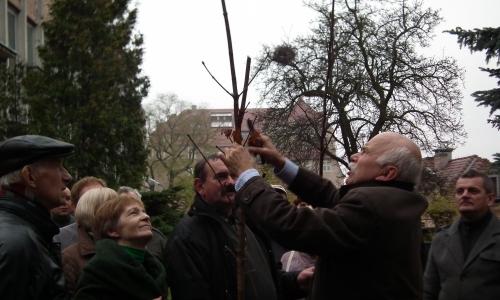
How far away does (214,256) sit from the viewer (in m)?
4.34

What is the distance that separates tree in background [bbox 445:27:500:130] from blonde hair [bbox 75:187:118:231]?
9.11 m

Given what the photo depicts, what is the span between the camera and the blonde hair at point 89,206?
4863mm

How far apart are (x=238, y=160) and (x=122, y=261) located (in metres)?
1.13

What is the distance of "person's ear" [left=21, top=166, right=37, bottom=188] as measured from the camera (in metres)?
3.36

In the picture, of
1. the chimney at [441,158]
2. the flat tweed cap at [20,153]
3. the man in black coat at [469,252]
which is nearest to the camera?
the flat tweed cap at [20,153]

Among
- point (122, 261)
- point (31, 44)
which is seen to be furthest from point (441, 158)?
point (122, 261)

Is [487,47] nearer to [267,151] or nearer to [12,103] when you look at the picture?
[267,151]

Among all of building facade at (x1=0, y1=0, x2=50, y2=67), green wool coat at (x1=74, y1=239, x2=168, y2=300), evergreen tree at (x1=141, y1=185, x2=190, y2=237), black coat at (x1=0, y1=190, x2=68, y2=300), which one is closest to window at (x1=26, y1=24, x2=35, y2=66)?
building facade at (x1=0, y1=0, x2=50, y2=67)

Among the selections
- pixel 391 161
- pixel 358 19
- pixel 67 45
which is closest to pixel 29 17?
pixel 67 45

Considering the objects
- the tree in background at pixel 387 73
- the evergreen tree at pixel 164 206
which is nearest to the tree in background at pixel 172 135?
the tree in background at pixel 387 73

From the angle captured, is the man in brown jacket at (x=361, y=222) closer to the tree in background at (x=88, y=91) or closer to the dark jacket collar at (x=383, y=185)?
the dark jacket collar at (x=383, y=185)

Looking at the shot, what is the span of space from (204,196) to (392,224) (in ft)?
5.64

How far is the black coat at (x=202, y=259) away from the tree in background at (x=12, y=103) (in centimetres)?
1498

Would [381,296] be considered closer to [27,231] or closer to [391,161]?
[391,161]
